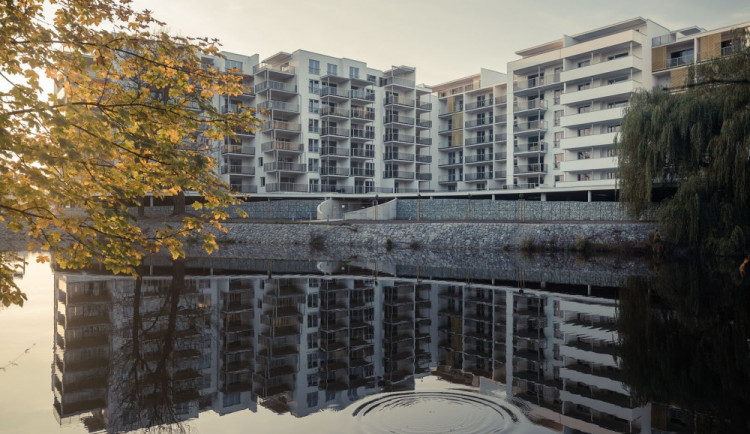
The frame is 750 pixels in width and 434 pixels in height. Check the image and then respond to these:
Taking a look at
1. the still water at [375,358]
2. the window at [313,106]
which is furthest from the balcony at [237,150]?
the still water at [375,358]

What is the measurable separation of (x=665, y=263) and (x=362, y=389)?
26.2m

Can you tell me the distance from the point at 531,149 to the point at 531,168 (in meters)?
2.41

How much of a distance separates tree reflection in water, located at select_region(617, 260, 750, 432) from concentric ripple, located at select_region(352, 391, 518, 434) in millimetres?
2216

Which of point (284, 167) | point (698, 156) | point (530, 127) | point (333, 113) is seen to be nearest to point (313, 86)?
point (333, 113)

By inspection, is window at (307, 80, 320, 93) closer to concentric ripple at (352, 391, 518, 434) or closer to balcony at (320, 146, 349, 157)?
balcony at (320, 146, 349, 157)

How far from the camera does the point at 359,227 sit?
4666 cm

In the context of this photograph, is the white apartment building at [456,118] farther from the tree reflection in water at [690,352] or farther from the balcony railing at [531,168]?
the tree reflection in water at [690,352]

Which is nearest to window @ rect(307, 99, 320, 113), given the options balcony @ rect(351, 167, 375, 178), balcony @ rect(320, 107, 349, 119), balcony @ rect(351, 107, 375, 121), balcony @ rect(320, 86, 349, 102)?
balcony @ rect(320, 107, 349, 119)

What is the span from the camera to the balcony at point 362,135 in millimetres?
76688

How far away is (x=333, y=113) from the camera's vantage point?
74.5 m

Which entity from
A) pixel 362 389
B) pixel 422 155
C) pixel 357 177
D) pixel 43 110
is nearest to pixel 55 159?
pixel 43 110

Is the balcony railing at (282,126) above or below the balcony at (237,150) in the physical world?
above

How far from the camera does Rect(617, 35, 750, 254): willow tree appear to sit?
2897 centimetres

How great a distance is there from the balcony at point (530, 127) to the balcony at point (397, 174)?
1797 cm
